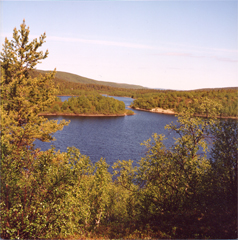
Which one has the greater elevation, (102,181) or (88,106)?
(88,106)

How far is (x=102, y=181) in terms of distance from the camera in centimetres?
1762

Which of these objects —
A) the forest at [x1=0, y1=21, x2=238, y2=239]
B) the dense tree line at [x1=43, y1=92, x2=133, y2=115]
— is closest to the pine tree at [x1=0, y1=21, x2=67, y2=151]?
the forest at [x1=0, y1=21, x2=238, y2=239]

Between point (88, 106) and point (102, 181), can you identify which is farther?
point (88, 106)

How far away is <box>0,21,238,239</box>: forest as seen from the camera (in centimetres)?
970

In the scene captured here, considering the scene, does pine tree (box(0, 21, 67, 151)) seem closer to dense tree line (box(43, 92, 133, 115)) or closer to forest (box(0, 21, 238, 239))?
forest (box(0, 21, 238, 239))

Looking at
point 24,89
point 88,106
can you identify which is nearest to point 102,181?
point 24,89

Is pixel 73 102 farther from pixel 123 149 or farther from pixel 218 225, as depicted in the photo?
pixel 218 225

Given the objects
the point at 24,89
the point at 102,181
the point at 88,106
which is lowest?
the point at 102,181

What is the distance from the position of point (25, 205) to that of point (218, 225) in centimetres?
1038

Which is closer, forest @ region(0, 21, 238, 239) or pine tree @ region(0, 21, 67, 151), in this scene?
forest @ region(0, 21, 238, 239)

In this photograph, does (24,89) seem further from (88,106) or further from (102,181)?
(88,106)

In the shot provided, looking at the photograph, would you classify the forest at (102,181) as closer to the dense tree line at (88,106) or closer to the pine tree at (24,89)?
the pine tree at (24,89)

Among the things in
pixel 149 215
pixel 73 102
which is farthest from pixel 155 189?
pixel 73 102

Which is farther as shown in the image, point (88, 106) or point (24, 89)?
point (88, 106)
